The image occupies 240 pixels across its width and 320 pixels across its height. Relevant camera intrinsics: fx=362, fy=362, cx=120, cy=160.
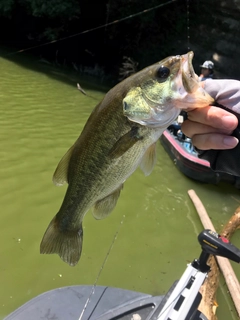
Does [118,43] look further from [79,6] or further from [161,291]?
[161,291]

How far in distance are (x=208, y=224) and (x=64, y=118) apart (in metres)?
4.81

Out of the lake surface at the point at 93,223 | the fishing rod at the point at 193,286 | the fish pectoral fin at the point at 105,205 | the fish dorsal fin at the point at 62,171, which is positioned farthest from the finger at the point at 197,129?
the lake surface at the point at 93,223

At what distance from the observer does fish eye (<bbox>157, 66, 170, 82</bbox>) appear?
1472 millimetres

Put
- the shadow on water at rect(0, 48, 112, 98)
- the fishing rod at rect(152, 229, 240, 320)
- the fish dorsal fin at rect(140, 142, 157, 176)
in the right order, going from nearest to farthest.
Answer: the fish dorsal fin at rect(140, 142, 157, 176) < the fishing rod at rect(152, 229, 240, 320) < the shadow on water at rect(0, 48, 112, 98)

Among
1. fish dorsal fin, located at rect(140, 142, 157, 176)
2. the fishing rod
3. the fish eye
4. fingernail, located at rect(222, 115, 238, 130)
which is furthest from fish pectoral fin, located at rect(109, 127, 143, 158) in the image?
the fishing rod

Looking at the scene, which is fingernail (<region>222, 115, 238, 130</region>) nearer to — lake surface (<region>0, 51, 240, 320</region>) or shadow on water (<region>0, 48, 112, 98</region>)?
lake surface (<region>0, 51, 240, 320</region>)

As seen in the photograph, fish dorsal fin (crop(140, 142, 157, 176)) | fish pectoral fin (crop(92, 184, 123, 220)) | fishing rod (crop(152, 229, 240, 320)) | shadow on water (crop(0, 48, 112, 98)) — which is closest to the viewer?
fish dorsal fin (crop(140, 142, 157, 176))

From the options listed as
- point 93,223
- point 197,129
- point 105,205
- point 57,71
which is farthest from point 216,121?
point 57,71

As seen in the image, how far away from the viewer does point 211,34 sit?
49.3 feet

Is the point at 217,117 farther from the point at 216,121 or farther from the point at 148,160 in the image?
the point at 148,160

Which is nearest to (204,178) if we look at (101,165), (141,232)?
(141,232)

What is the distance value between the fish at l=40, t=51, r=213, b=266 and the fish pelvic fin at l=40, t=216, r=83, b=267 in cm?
13

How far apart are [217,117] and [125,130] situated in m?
0.38

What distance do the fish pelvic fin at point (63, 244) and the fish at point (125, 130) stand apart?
0.13 metres
